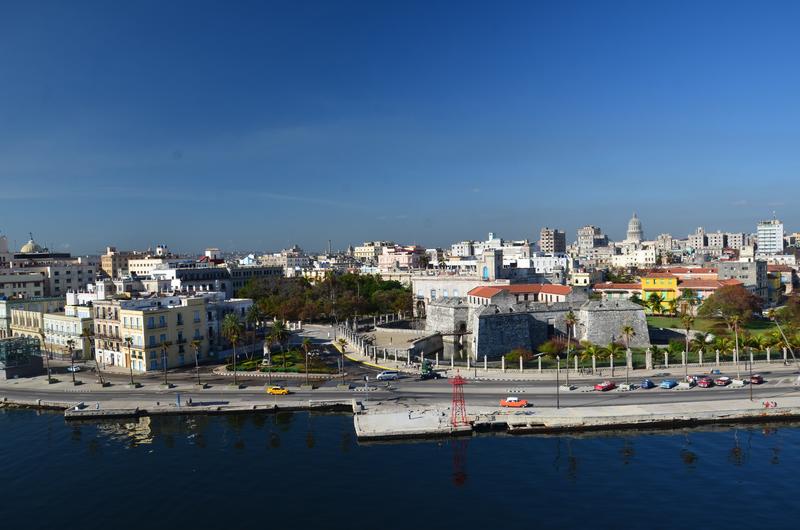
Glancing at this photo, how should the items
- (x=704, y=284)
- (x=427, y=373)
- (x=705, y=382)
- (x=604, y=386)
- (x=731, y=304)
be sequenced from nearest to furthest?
(x=604, y=386) → (x=705, y=382) → (x=427, y=373) → (x=731, y=304) → (x=704, y=284)

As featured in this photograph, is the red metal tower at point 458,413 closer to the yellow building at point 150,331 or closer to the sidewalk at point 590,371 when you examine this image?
the sidewalk at point 590,371

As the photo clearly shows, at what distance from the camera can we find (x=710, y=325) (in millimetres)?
85500

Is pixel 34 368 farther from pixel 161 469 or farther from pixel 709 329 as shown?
pixel 709 329

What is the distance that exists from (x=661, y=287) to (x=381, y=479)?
90.0m

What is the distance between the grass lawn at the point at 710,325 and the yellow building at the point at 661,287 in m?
12.8

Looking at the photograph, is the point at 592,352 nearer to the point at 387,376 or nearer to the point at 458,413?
the point at 387,376

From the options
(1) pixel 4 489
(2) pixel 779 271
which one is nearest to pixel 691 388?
(1) pixel 4 489

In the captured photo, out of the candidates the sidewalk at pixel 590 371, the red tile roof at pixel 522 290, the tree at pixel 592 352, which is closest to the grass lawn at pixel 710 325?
the red tile roof at pixel 522 290

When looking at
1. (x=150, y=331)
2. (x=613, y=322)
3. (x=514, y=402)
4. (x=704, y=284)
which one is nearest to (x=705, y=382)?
(x=514, y=402)

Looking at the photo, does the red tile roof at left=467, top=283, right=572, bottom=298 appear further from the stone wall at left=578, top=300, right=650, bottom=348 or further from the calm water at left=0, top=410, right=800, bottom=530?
the calm water at left=0, top=410, right=800, bottom=530

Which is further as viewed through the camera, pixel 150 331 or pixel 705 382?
pixel 150 331

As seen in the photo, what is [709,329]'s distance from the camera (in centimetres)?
7994

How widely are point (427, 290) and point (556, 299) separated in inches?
1361

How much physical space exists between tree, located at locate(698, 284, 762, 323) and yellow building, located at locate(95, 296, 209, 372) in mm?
70174
